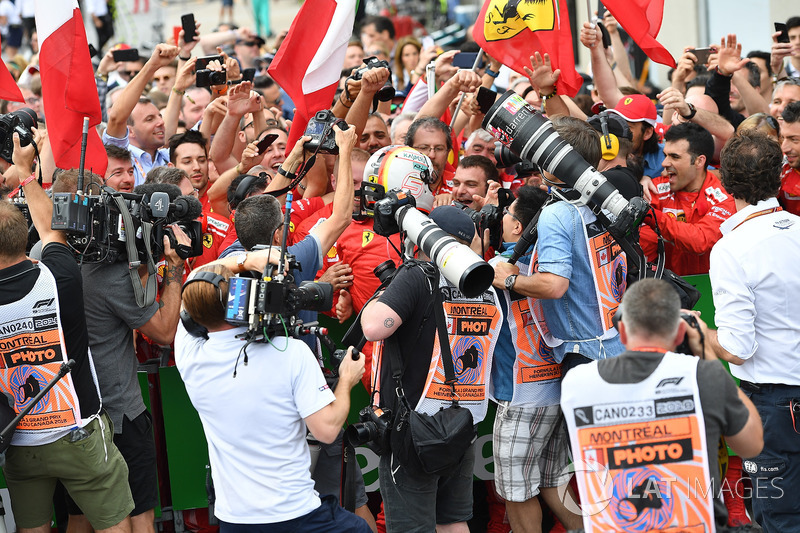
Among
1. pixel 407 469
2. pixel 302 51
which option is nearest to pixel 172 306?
pixel 407 469

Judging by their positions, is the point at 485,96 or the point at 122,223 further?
the point at 485,96

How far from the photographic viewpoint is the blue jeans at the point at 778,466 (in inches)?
179

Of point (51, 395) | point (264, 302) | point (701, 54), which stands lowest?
Answer: point (51, 395)

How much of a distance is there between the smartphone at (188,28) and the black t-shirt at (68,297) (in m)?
3.77

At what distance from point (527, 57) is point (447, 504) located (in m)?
3.54

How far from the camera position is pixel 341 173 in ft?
17.0

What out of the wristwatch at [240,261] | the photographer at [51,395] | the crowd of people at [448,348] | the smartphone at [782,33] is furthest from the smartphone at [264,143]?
the smartphone at [782,33]

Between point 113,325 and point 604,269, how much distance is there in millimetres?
2665

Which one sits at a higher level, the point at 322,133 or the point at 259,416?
the point at 322,133

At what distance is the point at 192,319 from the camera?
410 centimetres

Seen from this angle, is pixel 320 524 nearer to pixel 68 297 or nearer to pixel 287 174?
pixel 68 297

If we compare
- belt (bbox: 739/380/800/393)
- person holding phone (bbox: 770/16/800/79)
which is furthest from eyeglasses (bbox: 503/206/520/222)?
person holding phone (bbox: 770/16/800/79)

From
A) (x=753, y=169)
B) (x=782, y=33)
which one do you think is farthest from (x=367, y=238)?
(x=782, y=33)

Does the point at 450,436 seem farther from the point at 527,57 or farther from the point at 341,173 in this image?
the point at 527,57
